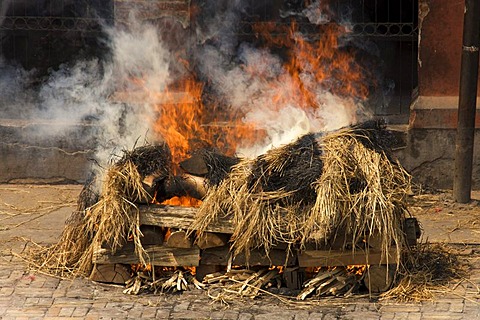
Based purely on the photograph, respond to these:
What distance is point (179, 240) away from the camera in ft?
28.7

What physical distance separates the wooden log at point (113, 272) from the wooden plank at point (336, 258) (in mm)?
1389

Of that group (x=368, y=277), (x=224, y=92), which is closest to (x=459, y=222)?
(x=368, y=277)

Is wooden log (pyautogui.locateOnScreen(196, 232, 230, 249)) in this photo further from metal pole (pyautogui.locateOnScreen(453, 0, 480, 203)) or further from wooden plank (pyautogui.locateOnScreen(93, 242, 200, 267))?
metal pole (pyautogui.locateOnScreen(453, 0, 480, 203))

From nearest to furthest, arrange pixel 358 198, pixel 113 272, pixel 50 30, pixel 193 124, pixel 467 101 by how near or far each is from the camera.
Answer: pixel 358 198 < pixel 113 272 < pixel 193 124 < pixel 467 101 < pixel 50 30

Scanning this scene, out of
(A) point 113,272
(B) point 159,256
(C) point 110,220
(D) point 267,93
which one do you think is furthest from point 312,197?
(D) point 267,93

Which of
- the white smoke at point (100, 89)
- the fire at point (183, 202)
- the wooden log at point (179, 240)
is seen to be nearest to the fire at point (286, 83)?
the white smoke at point (100, 89)

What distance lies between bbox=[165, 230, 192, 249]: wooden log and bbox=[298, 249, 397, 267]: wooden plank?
88cm

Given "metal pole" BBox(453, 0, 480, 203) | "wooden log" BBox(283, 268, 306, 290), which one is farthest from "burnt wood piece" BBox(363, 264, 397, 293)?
"metal pole" BBox(453, 0, 480, 203)

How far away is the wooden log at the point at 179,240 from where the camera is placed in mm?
8719

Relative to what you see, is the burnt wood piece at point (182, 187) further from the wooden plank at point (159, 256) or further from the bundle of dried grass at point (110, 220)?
the wooden plank at point (159, 256)

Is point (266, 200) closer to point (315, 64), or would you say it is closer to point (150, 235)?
point (150, 235)

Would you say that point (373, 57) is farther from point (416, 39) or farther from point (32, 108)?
point (32, 108)

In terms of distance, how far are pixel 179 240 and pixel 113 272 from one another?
62cm

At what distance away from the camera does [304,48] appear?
12141mm
